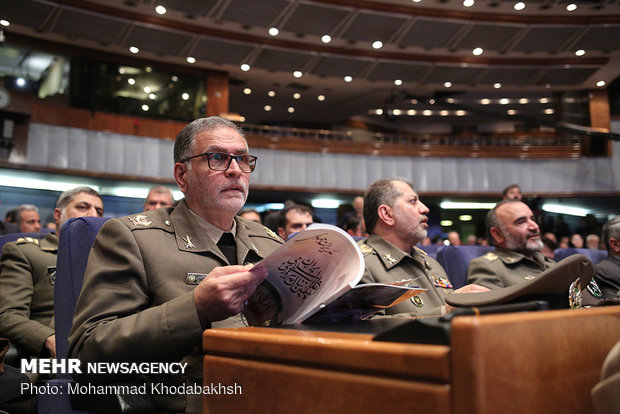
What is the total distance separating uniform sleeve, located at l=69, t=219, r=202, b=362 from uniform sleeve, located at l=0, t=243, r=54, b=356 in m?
1.01

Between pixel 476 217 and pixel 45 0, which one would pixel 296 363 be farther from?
pixel 476 217

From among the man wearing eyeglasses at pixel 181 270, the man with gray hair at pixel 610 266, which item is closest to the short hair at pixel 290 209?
the man with gray hair at pixel 610 266

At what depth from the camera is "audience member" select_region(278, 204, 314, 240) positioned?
3492 mm

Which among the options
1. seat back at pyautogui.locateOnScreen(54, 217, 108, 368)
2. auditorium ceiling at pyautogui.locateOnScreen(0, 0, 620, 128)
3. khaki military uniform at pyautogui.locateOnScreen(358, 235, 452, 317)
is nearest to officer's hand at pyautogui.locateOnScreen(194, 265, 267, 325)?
seat back at pyautogui.locateOnScreen(54, 217, 108, 368)

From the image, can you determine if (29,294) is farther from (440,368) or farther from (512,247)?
(512,247)

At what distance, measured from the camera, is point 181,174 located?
1481 millimetres

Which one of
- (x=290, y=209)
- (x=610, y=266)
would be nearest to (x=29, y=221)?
(x=290, y=209)

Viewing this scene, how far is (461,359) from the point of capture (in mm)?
462

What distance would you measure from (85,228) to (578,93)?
1207cm

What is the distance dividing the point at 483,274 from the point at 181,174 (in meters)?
1.72

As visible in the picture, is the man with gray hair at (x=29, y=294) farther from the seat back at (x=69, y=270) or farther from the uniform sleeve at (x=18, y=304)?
the seat back at (x=69, y=270)

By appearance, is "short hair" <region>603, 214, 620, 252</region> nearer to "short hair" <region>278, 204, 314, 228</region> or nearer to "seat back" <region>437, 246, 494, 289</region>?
"seat back" <region>437, 246, 494, 289</region>

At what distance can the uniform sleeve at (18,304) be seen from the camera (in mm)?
1935

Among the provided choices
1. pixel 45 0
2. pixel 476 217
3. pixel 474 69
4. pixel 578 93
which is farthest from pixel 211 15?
pixel 578 93
